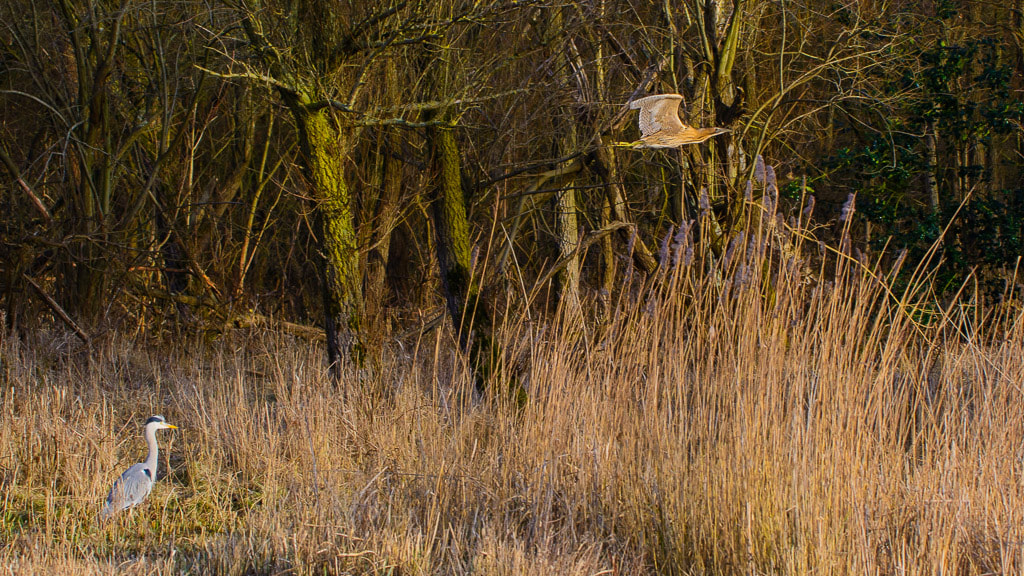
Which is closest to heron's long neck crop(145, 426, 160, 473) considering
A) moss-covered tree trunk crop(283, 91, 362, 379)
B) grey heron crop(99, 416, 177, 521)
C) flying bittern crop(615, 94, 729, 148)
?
grey heron crop(99, 416, 177, 521)

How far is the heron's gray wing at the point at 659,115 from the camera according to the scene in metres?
3.56

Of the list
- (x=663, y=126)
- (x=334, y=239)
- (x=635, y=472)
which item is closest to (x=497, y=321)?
A: (x=334, y=239)

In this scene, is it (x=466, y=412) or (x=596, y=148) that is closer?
(x=466, y=412)

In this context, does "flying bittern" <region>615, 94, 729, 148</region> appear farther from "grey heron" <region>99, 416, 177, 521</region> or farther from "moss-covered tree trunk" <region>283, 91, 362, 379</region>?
"grey heron" <region>99, 416, 177, 521</region>

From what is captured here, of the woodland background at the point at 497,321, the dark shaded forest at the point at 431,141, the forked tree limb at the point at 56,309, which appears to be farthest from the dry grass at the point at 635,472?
the forked tree limb at the point at 56,309

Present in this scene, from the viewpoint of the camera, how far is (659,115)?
11.8 feet

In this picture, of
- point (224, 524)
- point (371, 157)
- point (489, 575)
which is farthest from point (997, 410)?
point (371, 157)

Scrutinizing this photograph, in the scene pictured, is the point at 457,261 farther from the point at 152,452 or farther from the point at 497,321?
the point at 152,452

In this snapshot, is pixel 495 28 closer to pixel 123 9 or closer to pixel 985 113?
pixel 123 9

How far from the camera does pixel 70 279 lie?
23.4ft

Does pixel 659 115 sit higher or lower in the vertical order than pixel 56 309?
higher

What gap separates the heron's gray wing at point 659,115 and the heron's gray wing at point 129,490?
7.64 ft

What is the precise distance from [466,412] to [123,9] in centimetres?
364

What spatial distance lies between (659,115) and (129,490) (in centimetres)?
246
